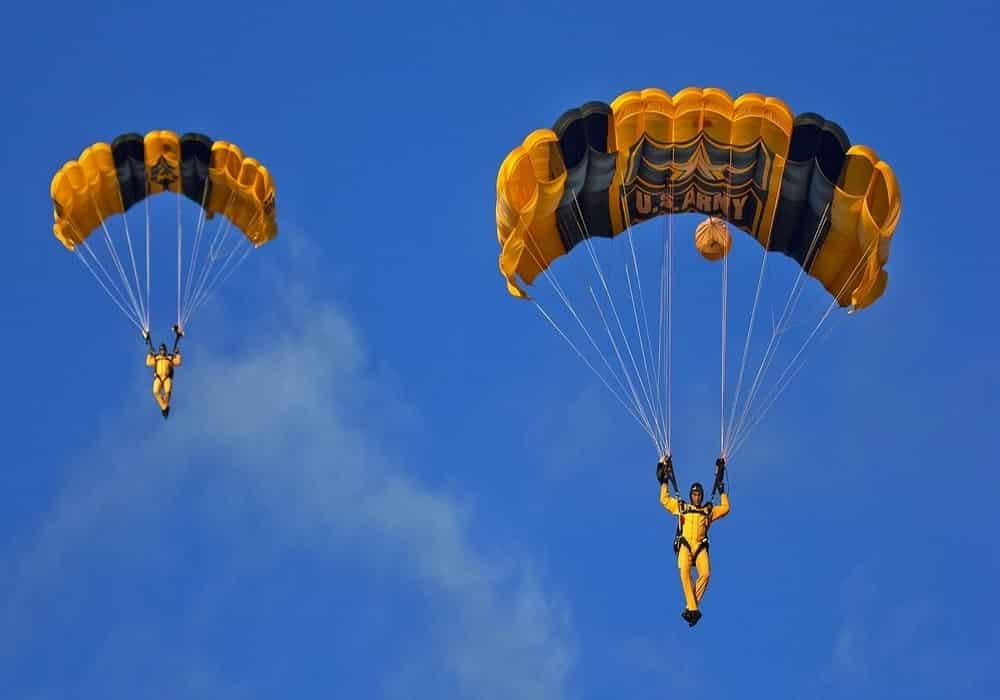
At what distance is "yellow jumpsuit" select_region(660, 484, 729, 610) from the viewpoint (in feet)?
88.2

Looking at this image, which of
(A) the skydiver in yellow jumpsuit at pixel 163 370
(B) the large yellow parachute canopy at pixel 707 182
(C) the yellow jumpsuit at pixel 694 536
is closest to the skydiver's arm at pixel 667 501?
(C) the yellow jumpsuit at pixel 694 536

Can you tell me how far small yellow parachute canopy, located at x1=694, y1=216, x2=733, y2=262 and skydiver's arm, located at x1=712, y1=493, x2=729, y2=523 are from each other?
3962 millimetres

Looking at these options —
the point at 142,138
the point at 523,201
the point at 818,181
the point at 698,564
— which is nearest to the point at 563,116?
the point at 523,201

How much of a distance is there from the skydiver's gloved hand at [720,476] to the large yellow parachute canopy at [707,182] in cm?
339

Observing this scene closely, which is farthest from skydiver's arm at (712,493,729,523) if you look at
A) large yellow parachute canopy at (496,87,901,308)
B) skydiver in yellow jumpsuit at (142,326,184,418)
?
skydiver in yellow jumpsuit at (142,326,184,418)

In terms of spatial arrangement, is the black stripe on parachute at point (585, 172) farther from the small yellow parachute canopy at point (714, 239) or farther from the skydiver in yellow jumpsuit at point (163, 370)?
the skydiver in yellow jumpsuit at point (163, 370)

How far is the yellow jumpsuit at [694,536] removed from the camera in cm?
2689

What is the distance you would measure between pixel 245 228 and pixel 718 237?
10580mm

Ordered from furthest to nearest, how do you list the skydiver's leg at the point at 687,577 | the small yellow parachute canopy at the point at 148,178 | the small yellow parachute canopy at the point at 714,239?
the small yellow parachute canopy at the point at 148,178
the small yellow parachute canopy at the point at 714,239
the skydiver's leg at the point at 687,577

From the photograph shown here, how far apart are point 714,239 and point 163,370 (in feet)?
35.0

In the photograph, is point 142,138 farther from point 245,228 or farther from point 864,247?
point 864,247

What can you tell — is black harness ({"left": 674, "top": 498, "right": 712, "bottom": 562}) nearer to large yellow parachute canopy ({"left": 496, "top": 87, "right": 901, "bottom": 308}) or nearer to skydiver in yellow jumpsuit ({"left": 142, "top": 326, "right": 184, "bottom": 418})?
large yellow parachute canopy ({"left": 496, "top": 87, "right": 901, "bottom": 308})

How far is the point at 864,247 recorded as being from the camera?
28828mm

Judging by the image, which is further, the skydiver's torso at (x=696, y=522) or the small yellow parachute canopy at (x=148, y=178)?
the small yellow parachute canopy at (x=148, y=178)
